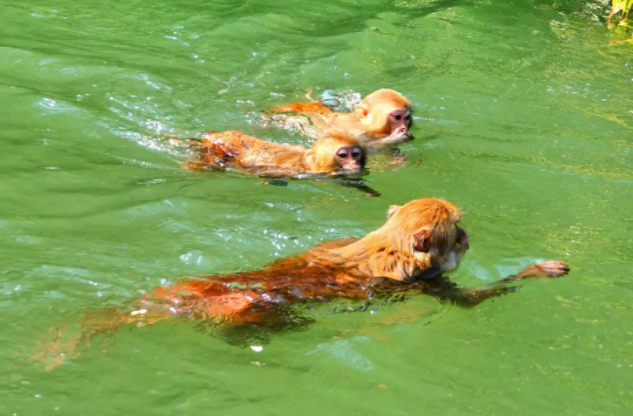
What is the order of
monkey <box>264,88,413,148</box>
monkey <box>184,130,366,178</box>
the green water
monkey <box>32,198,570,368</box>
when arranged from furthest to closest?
monkey <box>264,88,413,148</box>
monkey <box>184,130,366,178</box>
monkey <box>32,198,570,368</box>
the green water

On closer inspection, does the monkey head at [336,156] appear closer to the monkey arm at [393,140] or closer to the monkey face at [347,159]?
the monkey face at [347,159]

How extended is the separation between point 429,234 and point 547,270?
39.5 inches

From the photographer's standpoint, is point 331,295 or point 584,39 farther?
point 584,39

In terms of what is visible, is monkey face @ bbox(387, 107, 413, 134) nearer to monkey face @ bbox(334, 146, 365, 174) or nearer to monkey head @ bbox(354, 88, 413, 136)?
monkey head @ bbox(354, 88, 413, 136)

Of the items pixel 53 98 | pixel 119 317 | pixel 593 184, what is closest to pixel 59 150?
pixel 53 98

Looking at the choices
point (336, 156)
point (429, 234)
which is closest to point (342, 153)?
point (336, 156)

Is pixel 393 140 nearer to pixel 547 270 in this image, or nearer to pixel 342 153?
pixel 342 153

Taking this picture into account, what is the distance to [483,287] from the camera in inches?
252

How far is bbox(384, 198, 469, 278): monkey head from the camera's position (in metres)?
6.19

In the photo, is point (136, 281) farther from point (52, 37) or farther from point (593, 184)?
point (52, 37)

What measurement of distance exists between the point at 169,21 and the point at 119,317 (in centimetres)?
762

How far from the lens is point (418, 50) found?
12609 mm

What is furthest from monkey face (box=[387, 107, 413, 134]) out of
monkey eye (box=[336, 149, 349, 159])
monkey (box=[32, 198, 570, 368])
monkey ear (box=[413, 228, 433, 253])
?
monkey ear (box=[413, 228, 433, 253])

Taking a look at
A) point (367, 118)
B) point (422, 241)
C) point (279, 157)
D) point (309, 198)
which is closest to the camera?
point (422, 241)
